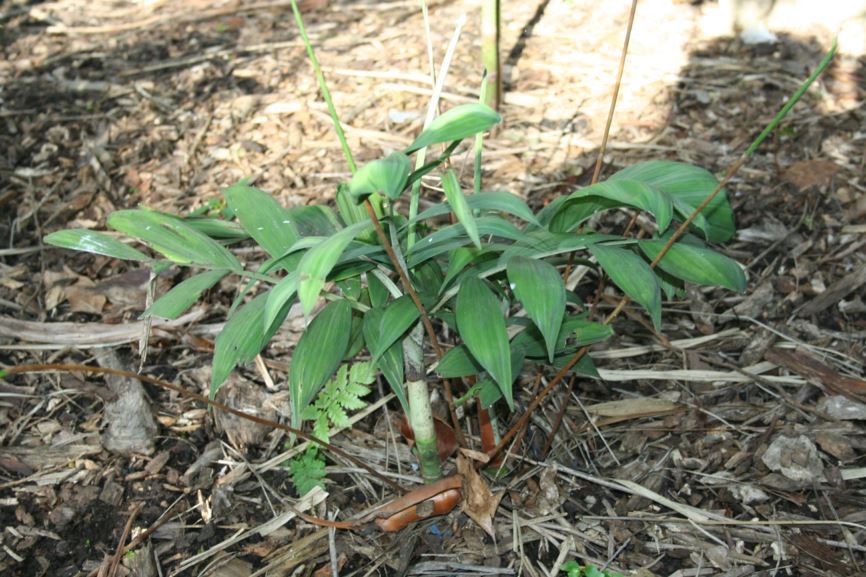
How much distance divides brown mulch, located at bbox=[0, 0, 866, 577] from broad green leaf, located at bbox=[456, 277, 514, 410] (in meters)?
0.57

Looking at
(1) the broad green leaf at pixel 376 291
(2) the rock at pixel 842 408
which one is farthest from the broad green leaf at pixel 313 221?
(2) the rock at pixel 842 408

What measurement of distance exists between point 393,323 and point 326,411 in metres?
0.50

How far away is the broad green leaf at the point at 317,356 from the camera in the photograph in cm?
130

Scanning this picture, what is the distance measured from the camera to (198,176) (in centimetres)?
273

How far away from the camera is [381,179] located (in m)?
0.97

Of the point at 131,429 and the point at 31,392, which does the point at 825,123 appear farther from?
the point at 31,392

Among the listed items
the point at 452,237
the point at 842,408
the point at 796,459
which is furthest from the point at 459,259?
the point at 842,408

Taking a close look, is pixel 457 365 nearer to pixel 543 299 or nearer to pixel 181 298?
pixel 543 299

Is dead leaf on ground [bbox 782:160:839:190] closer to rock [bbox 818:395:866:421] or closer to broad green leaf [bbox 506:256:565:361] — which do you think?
rock [bbox 818:395:866:421]

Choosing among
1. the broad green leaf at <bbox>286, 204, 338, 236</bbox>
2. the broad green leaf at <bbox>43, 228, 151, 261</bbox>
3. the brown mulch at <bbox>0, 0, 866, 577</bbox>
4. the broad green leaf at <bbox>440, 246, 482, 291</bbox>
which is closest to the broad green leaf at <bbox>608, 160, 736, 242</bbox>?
the broad green leaf at <bbox>440, 246, 482, 291</bbox>

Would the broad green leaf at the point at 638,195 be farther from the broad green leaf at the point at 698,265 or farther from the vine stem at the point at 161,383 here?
the vine stem at the point at 161,383

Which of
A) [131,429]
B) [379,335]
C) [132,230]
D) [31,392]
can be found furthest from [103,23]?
[379,335]

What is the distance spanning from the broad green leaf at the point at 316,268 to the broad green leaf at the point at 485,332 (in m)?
0.25

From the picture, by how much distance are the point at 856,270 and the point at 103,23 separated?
327 centimetres
